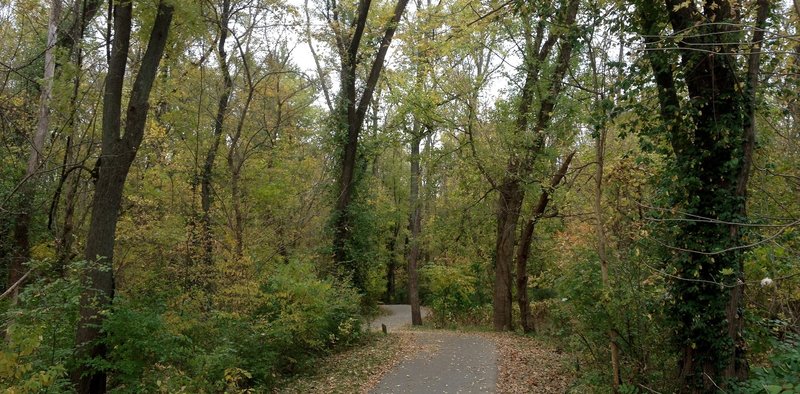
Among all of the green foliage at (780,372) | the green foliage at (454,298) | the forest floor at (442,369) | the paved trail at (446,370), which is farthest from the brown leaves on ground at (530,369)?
the green foliage at (454,298)

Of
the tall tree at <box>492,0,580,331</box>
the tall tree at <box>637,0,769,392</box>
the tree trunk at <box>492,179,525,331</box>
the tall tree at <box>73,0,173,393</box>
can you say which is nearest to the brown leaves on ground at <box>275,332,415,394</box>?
the tall tree at <box>73,0,173,393</box>

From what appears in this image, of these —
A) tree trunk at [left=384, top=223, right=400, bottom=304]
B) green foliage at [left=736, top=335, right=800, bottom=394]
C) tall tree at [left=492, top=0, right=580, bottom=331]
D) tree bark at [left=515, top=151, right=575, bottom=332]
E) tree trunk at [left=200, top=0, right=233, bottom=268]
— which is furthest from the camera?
tree trunk at [left=384, top=223, right=400, bottom=304]

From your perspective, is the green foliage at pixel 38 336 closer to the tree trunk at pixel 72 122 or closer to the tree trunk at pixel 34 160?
the tree trunk at pixel 72 122

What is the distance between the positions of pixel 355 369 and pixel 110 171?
5727 mm

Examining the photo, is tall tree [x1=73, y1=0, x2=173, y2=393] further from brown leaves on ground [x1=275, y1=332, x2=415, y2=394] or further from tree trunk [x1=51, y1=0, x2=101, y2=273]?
brown leaves on ground [x1=275, y1=332, x2=415, y2=394]

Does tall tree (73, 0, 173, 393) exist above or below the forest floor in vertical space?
above

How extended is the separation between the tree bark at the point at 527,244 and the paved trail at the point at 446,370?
3.42 meters

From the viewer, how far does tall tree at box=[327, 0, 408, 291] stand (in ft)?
52.2

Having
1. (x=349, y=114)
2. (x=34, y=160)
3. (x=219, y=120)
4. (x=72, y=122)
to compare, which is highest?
(x=349, y=114)

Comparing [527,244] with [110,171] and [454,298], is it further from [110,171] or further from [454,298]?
[110,171]

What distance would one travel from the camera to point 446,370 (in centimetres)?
999

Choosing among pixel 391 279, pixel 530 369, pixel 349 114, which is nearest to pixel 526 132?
pixel 349 114

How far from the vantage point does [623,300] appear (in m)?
7.26

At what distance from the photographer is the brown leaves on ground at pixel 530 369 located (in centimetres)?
900
